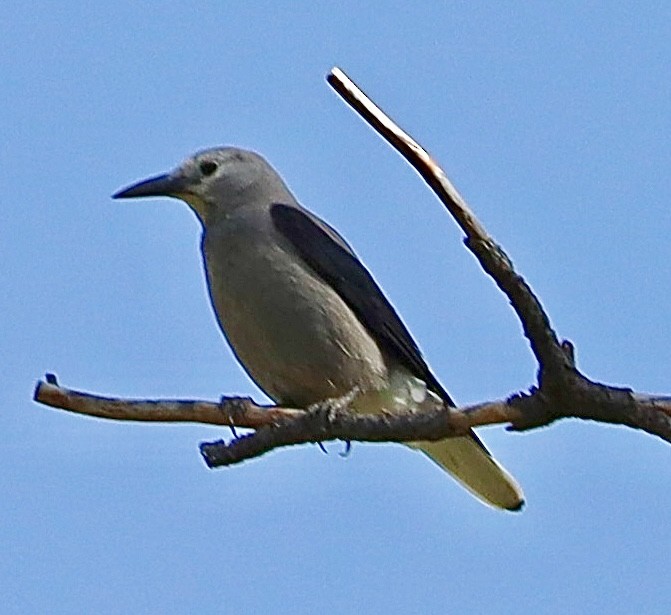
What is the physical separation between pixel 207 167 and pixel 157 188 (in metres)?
0.27

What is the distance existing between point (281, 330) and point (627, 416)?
236cm

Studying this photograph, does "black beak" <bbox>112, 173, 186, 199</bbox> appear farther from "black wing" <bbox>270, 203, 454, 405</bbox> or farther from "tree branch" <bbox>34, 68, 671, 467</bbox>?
"tree branch" <bbox>34, 68, 671, 467</bbox>

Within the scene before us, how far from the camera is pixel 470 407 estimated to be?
403cm

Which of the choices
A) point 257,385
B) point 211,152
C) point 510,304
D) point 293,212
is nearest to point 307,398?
point 257,385

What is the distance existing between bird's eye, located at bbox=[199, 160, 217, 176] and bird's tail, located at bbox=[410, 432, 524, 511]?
1.60 meters

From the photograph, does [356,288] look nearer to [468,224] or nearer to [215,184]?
[215,184]

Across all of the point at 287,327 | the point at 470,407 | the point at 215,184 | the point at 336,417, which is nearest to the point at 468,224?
the point at 470,407

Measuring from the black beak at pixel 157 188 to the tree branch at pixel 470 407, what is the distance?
2415 mm

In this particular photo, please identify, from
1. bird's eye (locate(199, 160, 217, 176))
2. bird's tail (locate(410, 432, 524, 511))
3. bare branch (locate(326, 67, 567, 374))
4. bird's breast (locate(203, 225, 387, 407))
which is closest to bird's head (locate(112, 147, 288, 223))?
bird's eye (locate(199, 160, 217, 176))

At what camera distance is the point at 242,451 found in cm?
439

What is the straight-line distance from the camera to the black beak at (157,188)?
6.69 metres

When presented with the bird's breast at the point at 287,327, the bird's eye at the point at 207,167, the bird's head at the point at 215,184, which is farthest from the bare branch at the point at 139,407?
the bird's eye at the point at 207,167

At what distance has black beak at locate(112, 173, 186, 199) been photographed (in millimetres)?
6691

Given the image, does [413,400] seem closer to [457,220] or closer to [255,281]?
[255,281]
